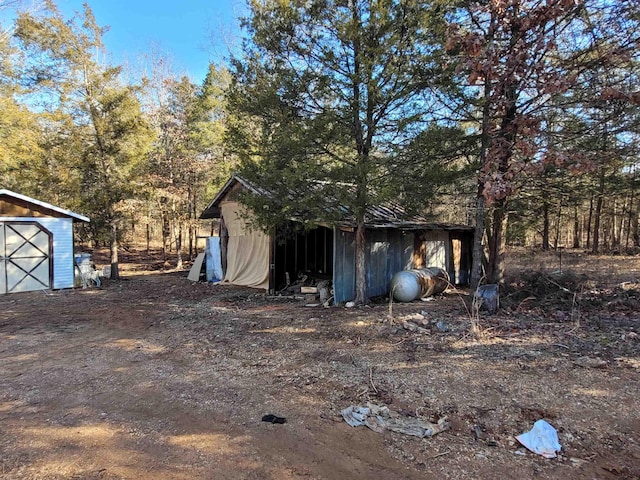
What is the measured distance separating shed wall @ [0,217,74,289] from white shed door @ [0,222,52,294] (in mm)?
167

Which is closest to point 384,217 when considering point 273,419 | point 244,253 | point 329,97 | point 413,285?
point 413,285

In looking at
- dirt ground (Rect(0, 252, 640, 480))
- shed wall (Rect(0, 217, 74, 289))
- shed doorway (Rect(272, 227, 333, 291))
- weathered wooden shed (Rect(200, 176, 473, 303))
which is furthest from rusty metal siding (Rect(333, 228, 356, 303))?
shed wall (Rect(0, 217, 74, 289))

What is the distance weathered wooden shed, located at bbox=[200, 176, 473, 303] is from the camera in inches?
399

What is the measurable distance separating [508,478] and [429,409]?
1135 mm

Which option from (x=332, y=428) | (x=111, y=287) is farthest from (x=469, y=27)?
(x=111, y=287)

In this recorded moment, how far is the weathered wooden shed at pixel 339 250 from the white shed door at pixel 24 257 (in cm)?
531

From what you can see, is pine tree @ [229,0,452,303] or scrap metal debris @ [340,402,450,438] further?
pine tree @ [229,0,452,303]

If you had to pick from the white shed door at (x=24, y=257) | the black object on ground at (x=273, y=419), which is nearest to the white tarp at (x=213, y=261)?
the white shed door at (x=24, y=257)

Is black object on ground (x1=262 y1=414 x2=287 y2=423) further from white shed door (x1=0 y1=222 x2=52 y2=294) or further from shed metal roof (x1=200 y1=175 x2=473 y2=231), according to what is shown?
white shed door (x1=0 y1=222 x2=52 y2=294)

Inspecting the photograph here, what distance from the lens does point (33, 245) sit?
39.7ft

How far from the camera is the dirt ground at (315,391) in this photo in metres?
2.98

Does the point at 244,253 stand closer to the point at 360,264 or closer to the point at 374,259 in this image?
the point at 374,259

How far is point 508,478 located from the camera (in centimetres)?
278

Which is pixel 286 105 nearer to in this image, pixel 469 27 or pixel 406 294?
pixel 469 27
